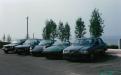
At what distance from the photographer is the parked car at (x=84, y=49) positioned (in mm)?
18578

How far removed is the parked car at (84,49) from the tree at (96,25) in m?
18.3

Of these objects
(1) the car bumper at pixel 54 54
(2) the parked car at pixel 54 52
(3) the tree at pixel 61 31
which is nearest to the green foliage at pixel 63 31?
(3) the tree at pixel 61 31

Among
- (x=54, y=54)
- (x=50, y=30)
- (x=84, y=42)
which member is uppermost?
(x=50, y=30)

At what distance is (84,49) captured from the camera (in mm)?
18609

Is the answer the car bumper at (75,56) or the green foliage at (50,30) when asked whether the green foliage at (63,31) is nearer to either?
the green foliage at (50,30)

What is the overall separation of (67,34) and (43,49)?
86.3 ft

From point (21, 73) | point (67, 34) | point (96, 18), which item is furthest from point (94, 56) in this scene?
point (67, 34)

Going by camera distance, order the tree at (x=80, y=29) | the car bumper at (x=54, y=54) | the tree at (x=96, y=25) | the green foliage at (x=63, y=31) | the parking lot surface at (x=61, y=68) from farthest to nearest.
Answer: the green foliage at (x=63, y=31)
the tree at (x=80, y=29)
the tree at (x=96, y=25)
the car bumper at (x=54, y=54)
the parking lot surface at (x=61, y=68)

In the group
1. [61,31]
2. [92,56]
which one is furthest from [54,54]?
[61,31]

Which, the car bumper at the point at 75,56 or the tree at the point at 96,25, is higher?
the tree at the point at 96,25

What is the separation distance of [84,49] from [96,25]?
21.3 meters

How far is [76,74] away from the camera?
43.9ft

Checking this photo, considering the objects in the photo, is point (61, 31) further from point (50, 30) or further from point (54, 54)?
point (54, 54)

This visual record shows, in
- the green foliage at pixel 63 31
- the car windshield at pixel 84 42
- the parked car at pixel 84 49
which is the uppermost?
the green foliage at pixel 63 31
